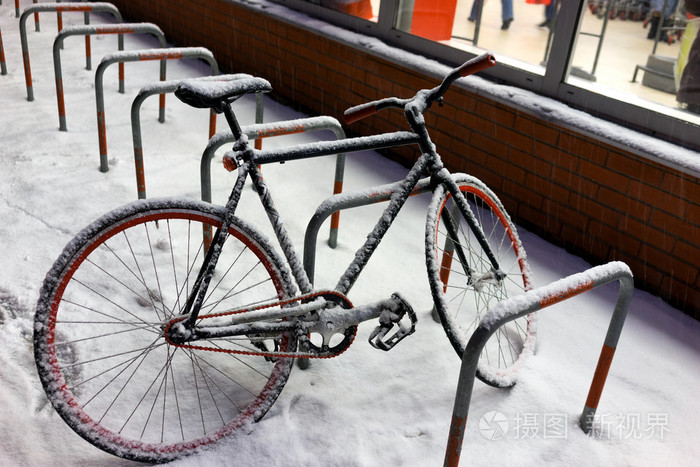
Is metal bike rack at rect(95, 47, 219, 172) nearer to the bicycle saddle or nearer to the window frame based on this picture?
the window frame

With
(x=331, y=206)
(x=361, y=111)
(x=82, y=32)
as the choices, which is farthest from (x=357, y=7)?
(x=331, y=206)

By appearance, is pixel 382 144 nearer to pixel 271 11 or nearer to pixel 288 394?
pixel 288 394

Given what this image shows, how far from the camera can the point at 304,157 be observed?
95.1 inches

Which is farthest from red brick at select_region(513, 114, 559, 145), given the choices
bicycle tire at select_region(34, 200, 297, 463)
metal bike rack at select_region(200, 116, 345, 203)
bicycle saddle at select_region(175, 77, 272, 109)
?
bicycle saddle at select_region(175, 77, 272, 109)

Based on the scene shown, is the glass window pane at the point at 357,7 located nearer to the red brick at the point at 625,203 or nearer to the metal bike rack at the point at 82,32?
the metal bike rack at the point at 82,32

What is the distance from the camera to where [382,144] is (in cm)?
251

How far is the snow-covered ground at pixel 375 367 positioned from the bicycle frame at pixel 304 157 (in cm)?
46

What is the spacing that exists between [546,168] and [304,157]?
6.91ft

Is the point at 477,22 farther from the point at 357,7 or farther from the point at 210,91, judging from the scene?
the point at 210,91

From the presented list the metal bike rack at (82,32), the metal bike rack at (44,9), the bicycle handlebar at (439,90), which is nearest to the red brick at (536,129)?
the bicycle handlebar at (439,90)

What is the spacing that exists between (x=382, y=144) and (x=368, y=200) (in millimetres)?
237

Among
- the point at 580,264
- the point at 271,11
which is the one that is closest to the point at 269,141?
the point at 271,11

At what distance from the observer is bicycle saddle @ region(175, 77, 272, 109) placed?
2.18 metres

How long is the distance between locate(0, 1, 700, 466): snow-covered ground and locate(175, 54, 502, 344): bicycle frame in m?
0.46
